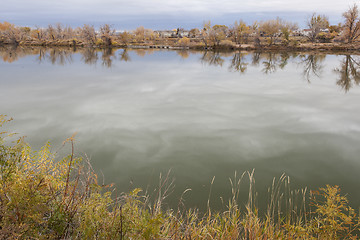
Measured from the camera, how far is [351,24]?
58.6m

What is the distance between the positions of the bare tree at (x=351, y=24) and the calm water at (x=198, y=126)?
150 feet

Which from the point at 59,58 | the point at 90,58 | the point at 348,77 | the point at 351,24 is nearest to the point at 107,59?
the point at 90,58

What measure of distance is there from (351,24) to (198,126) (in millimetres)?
66287

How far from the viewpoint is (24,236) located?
8.45 feet

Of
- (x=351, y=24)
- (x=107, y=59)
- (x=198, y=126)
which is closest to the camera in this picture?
(x=198, y=126)

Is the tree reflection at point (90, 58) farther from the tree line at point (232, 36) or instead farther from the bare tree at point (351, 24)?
the bare tree at point (351, 24)

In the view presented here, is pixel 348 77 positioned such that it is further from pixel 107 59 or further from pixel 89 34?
pixel 89 34

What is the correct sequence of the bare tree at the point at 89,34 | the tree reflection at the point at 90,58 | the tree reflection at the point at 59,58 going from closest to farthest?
the tree reflection at the point at 59,58
the tree reflection at the point at 90,58
the bare tree at the point at 89,34

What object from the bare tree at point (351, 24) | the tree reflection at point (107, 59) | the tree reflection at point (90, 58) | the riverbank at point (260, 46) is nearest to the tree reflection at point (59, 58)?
the tree reflection at point (90, 58)

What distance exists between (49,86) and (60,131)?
11752 millimetres

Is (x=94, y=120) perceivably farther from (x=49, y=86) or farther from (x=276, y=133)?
(x=49, y=86)

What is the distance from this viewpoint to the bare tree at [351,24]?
5831cm

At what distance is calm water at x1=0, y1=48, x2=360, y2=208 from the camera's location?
24.7 feet

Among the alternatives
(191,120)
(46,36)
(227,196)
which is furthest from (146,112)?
(46,36)
